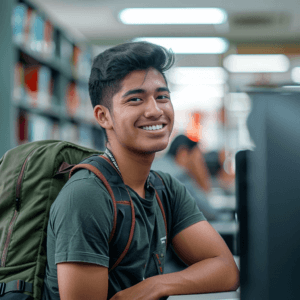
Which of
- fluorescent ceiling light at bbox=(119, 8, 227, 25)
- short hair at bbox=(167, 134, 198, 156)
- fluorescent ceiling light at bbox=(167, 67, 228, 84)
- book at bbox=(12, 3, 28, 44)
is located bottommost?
short hair at bbox=(167, 134, 198, 156)

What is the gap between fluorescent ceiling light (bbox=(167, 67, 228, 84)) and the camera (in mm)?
6781

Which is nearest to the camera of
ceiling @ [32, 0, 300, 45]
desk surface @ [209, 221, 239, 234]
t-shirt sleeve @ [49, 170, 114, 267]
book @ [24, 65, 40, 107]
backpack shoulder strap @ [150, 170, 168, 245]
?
t-shirt sleeve @ [49, 170, 114, 267]

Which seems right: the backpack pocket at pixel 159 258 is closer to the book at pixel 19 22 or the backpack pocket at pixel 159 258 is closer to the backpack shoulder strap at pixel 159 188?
the backpack shoulder strap at pixel 159 188

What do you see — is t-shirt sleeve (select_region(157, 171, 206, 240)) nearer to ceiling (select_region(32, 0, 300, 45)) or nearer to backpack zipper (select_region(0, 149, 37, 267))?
backpack zipper (select_region(0, 149, 37, 267))

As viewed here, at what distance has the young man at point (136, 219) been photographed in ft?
2.42

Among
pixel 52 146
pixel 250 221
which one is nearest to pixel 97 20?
pixel 52 146

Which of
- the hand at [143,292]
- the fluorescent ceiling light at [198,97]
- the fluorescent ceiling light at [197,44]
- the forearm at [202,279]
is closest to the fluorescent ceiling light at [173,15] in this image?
the fluorescent ceiling light at [197,44]

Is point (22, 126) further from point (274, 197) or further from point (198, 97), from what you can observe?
point (198, 97)

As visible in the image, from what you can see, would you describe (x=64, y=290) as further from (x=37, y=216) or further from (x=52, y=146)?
(x=52, y=146)

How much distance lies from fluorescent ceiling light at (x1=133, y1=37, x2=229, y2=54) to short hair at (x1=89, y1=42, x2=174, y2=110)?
483 centimetres

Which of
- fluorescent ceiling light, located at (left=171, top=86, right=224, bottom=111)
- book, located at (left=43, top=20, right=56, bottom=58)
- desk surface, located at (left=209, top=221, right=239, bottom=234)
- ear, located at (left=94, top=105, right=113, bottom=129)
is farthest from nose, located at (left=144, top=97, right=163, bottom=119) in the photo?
fluorescent ceiling light, located at (left=171, top=86, right=224, bottom=111)

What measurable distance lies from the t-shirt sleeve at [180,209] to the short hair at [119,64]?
0.30 metres

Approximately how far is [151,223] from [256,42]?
5838mm

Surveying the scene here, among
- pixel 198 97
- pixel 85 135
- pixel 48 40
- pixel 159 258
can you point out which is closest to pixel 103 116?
pixel 159 258
